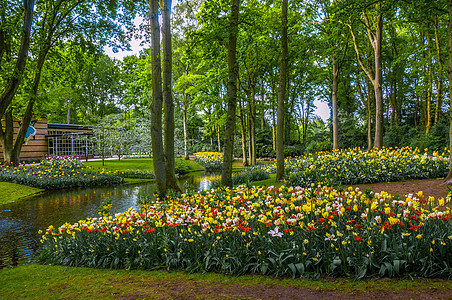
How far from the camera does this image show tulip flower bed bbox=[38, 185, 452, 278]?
299 cm

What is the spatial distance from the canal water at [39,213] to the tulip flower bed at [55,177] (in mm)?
892

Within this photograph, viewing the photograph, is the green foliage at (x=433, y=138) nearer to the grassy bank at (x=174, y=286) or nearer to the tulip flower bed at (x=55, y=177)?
the grassy bank at (x=174, y=286)

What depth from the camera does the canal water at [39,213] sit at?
5.85 m

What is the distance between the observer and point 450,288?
8.58ft

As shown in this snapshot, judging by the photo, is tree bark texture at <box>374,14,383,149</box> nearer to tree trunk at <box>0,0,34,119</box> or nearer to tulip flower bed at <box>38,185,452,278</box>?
tulip flower bed at <box>38,185,452,278</box>

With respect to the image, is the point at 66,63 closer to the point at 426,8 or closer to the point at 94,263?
the point at 94,263

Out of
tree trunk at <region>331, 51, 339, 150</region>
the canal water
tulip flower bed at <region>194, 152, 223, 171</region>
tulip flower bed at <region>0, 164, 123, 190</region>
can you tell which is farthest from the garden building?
tree trunk at <region>331, 51, 339, 150</region>

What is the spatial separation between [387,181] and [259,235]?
24.4ft

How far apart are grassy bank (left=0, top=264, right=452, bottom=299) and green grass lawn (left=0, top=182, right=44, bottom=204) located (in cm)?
976

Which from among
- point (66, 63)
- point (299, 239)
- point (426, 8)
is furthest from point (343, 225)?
point (66, 63)

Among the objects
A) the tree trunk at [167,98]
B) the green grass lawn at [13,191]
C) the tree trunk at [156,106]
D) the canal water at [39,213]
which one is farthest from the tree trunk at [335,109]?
the green grass lawn at [13,191]

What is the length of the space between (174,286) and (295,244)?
1506 mm

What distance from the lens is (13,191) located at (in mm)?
12766

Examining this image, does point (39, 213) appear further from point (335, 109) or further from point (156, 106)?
point (335, 109)
